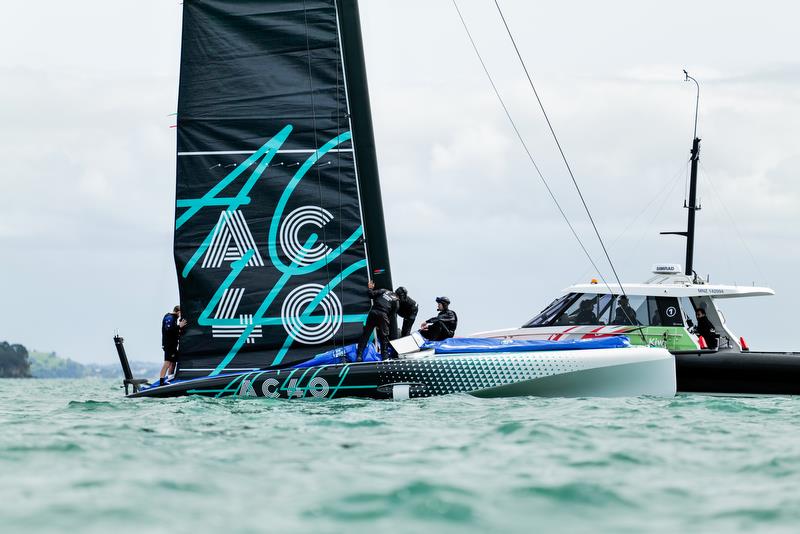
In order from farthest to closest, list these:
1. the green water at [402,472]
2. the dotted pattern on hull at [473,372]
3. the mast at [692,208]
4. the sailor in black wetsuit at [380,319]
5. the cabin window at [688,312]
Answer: the mast at [692,208]
the cabin window at [688,312]
the sailor in black wetsuit at [380,319]
the dotted pattern on hull at [473,372]
the green water at [402,472]

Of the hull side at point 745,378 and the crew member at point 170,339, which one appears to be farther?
the hull side at point 745,378

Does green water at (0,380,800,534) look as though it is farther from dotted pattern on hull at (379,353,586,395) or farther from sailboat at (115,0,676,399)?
sailboat at (115,0,676,399)

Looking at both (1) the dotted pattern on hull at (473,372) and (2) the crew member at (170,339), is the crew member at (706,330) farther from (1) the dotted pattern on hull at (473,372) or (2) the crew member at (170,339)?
(2) the crew member at (170,339)

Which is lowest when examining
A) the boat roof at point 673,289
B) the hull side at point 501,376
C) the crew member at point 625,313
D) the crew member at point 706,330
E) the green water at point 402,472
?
the green water at point 402,472

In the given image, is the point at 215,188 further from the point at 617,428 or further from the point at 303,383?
the point at 617,428

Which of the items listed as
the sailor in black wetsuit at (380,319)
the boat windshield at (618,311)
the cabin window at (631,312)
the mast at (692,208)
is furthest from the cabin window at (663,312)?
the sailor in black wetsuit at (380,319)

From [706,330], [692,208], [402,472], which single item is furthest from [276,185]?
[692,208]

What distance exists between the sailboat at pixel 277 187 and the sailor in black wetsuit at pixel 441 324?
162 centimetres

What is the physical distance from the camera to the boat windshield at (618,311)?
1858 centimetres

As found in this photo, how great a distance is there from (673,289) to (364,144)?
7218 mm

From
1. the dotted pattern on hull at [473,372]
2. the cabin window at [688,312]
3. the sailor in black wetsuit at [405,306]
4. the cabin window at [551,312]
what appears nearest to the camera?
the dotted pattern on hull at [473,372]

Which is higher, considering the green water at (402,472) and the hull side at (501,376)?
the hull side at (501,376)

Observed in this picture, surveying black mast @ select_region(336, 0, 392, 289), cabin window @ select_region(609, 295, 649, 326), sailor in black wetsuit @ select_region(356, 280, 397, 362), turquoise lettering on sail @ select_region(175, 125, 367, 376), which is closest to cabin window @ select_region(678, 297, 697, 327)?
cabin window @ select_region(609, 295, 649, 326)

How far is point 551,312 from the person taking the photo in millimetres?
19188
